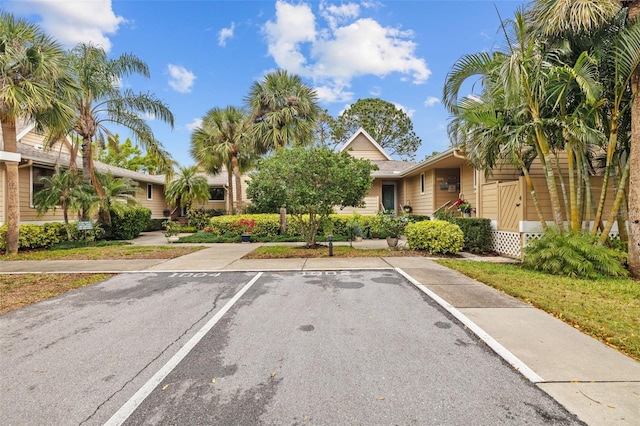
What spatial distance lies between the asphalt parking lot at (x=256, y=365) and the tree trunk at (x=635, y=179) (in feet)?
16.0

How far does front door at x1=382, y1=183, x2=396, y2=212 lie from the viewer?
1959cm

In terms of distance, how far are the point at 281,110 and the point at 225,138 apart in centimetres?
391

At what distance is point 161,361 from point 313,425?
1779mm

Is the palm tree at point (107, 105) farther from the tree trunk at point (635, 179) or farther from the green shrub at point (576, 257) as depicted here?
the tree trunk at point (635, 179)

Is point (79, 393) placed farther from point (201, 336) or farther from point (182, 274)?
point (182, 274)

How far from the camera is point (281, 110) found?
1477cm

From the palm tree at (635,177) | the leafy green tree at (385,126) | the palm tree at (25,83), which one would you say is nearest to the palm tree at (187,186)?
the palm tree at (25,83)

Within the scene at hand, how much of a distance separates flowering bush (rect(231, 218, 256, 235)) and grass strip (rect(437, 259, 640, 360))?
954 cm

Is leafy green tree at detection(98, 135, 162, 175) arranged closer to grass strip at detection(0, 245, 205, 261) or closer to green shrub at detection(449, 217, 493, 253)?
grass strip at detection(0, 245, 205, 261)

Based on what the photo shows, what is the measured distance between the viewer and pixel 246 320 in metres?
4.25

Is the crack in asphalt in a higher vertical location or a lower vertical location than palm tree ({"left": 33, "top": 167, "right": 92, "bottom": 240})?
lower

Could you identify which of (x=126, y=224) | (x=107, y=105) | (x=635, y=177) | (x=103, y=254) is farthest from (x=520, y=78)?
(x=126, y=224)

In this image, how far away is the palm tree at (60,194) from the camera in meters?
11.6

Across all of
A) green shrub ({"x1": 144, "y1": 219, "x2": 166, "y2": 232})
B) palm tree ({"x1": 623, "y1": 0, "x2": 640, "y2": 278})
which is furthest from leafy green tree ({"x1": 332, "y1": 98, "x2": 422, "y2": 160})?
palm tree ({"x1": 623, "y1": 0, "x2": 640, "y2": 278})
